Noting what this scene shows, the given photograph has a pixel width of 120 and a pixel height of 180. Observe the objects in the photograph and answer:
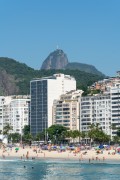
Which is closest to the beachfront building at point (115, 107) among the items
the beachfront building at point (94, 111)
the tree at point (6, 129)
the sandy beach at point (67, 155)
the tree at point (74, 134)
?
the beachfront building at point (94, 111)

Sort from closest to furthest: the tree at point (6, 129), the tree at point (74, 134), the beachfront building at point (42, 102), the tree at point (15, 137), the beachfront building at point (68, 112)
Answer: the tree at point (74, 134) < the beachfront building at point (68, 112) < the beachfront building at point (42, 102) < the tree at point (15, 137) < the tree at point (6, 129)

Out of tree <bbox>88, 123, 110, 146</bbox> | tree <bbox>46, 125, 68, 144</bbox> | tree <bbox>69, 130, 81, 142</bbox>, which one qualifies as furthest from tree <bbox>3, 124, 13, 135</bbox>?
tree <bbox>88, 123, 110, 146</bbox>

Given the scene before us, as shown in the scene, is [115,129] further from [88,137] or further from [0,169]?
[0,169]

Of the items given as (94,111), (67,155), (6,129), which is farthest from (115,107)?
(67,155)

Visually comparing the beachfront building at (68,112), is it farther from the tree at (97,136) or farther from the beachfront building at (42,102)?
the tree at (97,136)

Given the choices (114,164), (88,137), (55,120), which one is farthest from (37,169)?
(55,120)

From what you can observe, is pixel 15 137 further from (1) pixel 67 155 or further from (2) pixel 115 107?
(1) pixel 67 155
